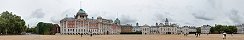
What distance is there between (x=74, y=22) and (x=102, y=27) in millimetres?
18304

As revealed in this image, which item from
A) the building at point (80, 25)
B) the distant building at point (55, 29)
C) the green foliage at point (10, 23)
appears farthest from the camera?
the building at point (80, 25)

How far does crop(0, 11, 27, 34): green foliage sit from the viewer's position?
355 ft

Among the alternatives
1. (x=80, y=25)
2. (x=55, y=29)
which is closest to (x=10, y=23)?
(x=55, y=29)

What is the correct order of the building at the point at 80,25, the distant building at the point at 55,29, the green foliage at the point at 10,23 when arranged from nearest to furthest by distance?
the green foliage at the point at 10,23 < the distant building at the point at 55,29 < the building at the point at 80,25

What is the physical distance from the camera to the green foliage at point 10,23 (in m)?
108

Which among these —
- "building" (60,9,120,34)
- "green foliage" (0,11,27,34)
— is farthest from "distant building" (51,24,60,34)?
"green foliage" (0,11,27,34)

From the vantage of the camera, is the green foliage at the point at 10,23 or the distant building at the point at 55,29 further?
the distant building at the point at 55,29

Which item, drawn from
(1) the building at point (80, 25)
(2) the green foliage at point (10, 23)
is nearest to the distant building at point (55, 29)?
(1) the building at point (80, 25)

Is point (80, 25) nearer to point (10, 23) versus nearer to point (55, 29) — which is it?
point (55, 29)

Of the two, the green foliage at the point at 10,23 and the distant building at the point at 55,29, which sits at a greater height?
the green foliage at the point at 10,23

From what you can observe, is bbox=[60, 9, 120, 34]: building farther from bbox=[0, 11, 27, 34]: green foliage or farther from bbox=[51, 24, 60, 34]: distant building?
bbox=[0, 11, 27, 34]: green foliage

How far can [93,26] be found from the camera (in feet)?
582

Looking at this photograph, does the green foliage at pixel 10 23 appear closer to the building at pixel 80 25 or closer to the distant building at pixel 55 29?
the distant building at pixel 55 29

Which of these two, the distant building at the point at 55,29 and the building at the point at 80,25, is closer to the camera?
the distant building at the point at 55,29
